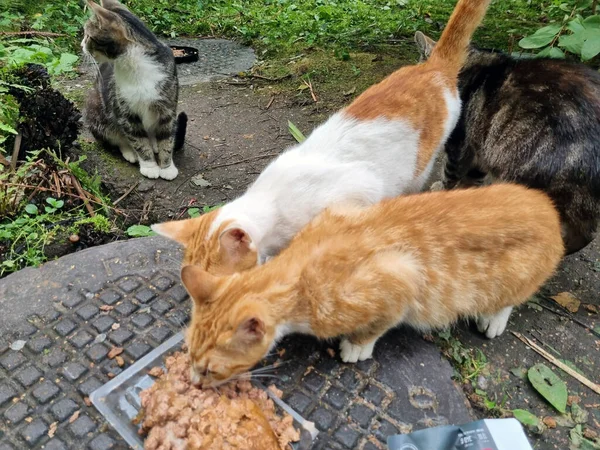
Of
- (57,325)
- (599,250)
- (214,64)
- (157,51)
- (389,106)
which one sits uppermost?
(389,106)

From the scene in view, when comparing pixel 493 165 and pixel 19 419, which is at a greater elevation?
pixel 493 165

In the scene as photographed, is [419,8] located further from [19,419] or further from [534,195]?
[19,419]

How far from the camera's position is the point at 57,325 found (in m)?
1.93

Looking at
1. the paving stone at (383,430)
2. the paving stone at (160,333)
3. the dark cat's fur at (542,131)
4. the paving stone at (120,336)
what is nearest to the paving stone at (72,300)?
the paving stone at (120,336)

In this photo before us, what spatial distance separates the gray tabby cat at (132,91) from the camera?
2898 mm

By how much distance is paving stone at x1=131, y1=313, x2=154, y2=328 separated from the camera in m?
1.93

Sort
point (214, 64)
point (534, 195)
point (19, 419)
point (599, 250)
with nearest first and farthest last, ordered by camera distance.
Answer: point (19, 419), point (534, 195), point (599, 250), point (214, 64)

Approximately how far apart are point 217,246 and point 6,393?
0.89 m

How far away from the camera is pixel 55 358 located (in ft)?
5.91

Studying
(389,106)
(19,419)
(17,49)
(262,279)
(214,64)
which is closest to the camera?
(19,419)

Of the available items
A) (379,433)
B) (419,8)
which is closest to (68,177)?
(379,433)

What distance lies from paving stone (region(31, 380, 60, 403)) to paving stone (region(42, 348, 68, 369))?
0.08m

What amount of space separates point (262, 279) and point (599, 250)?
2.18 m

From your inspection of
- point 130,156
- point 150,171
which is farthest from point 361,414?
point 130,156
